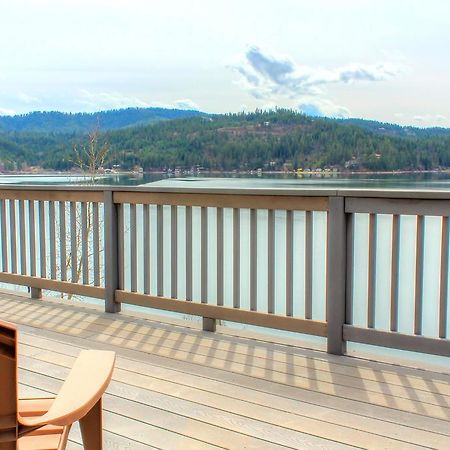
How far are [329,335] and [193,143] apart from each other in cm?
1067

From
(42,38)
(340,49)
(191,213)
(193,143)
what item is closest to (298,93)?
(340,49)

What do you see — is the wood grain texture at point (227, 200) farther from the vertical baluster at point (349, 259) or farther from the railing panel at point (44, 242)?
the railing panel at point (44, 242)

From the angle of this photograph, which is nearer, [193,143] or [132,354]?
[132,354]

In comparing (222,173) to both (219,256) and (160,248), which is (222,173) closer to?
(160,248)

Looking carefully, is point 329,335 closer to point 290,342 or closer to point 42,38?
point 290,342

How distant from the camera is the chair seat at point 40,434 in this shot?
1582 millimetres

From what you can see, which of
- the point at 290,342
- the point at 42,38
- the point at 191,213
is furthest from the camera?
the point at 42,38

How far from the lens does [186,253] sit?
405cm

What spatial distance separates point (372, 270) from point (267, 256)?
2.55ft

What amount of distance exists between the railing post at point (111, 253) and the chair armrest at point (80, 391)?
274 centimetres

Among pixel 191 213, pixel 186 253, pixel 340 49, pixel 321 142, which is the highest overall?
pixel 340 49

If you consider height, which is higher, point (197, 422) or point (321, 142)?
point (321, 142)

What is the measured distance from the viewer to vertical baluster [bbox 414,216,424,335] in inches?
125

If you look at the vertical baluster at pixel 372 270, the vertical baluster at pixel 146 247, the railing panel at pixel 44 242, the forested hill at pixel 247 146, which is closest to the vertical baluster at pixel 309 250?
the vertical baluster at pixel 372 270
